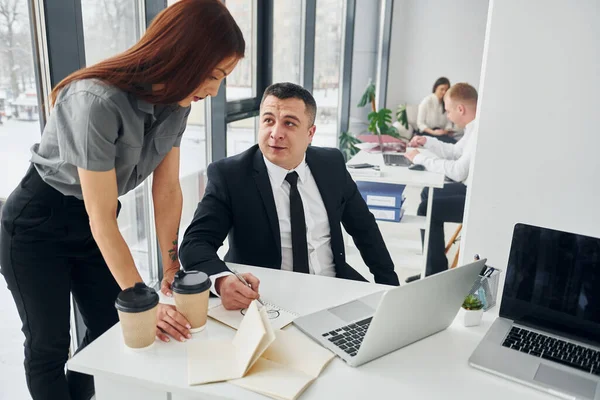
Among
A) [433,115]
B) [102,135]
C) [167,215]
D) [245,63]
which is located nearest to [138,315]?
[102,135]

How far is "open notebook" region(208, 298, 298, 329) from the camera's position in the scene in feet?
3.99

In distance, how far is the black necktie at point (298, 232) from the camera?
180 cm

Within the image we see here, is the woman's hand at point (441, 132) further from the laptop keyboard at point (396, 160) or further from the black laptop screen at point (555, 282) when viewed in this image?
the black laptop screen at point (555, 282)

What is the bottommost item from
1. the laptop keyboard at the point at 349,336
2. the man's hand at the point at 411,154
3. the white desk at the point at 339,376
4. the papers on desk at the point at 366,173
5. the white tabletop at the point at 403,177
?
the white tabletop at the point at 403,177

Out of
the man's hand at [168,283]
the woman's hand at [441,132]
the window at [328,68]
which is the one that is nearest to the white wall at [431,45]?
the woman's hand at [441,132]

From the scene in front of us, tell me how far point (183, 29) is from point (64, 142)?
1.24 feet

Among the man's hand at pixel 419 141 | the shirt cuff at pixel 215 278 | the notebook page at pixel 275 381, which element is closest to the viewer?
the notebook page at pixel 275 381

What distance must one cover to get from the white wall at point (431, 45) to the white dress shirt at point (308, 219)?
618 cm

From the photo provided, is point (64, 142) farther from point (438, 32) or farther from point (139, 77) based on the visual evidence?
point (438, 32)

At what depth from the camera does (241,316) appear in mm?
1252

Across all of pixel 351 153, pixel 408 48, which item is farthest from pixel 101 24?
pixel 408 48

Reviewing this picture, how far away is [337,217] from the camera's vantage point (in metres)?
1.92

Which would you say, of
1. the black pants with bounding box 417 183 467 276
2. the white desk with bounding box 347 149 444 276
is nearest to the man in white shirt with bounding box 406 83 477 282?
the black pants with bounding box 417 183 467 276

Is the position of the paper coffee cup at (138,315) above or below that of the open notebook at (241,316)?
above
